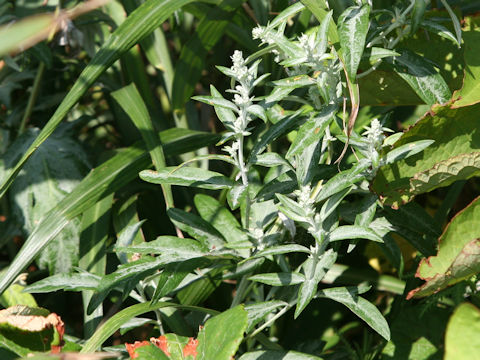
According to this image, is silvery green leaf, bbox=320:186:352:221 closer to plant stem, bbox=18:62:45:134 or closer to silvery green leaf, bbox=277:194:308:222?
silvery green leaf, bbox=277:194:308:222

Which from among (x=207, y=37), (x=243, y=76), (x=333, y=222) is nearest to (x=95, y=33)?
(x=207, y=37)

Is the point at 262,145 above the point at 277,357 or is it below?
above

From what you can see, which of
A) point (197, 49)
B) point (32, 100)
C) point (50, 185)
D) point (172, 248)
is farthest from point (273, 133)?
point (32, 100)

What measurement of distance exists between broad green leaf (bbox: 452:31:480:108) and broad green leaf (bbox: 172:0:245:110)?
1.67ft

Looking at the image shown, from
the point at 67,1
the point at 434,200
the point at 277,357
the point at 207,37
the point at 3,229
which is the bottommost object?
the point at 434,200

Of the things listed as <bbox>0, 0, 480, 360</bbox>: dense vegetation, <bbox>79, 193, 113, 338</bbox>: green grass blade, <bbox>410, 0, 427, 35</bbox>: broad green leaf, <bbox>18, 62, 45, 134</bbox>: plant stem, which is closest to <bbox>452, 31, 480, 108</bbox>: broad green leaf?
<bbox>0, 0, 480, 360</bbox>: dense vegetation

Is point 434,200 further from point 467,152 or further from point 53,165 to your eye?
point 53,165

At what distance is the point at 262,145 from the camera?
921mm

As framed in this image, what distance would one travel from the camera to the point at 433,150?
36.9 inches

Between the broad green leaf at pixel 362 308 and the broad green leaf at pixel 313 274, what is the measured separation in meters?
0.04

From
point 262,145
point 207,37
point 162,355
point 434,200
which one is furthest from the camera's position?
point 434,200

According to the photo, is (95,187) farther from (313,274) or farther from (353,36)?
(353,36)

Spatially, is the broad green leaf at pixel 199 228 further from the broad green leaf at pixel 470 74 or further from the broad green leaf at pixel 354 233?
the broad green leaf at pixel 470 74

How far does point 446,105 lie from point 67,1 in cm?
111
